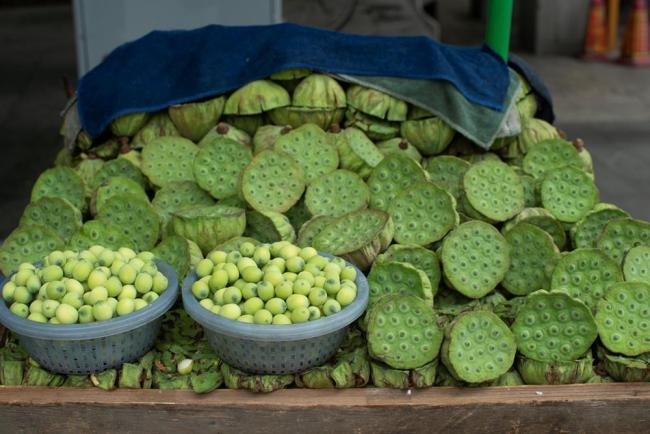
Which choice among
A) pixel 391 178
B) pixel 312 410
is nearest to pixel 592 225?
pixel 391 178

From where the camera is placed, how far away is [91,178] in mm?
3412

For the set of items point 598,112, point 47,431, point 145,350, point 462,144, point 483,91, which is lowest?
point 598,112

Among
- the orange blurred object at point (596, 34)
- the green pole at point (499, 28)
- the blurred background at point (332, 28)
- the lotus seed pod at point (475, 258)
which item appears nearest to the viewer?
the lotus seed pod at point (475, 258)

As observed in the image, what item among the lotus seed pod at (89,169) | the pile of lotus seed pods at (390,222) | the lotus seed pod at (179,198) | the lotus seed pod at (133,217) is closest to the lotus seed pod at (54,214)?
the pile of lotus seed pods at (390,222)

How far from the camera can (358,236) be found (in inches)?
106

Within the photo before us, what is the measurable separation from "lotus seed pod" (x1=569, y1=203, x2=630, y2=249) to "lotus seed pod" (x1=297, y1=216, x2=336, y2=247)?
93 cm

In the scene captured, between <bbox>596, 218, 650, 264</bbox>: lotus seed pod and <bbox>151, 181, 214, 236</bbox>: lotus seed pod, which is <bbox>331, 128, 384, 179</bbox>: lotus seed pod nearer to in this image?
<bbox>151, 181, 214, 236</bbox>: lotus seed pod

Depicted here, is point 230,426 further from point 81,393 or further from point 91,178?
point 91,178

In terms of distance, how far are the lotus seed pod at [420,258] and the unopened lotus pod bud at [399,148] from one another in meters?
0.77

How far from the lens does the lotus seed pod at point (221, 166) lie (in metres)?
3.04

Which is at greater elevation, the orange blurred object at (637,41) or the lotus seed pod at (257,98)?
the lotus seed pod at (257,98)

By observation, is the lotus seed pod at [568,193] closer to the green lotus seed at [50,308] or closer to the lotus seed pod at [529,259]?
the lotus seed pod at [529,259]

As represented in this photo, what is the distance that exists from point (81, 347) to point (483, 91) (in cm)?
211

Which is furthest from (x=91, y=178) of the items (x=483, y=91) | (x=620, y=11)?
(x=620, y=11)
